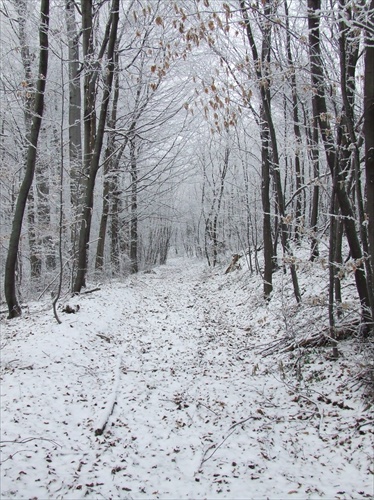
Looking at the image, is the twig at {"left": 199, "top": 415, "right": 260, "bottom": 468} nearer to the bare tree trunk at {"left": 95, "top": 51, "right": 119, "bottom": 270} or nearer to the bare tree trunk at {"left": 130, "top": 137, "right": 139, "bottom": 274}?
the bare tree trunk at {"left": 95, "top": 51, "right": 119, "bottom": 270}

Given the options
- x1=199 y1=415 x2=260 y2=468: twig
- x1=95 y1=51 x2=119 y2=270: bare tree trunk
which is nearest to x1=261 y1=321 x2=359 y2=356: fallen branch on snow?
x1=199 y1=415 x2=260 y2=468: twig

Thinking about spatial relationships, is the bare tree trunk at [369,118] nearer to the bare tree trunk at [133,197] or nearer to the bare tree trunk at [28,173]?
the bare tree trunk at [28,173]

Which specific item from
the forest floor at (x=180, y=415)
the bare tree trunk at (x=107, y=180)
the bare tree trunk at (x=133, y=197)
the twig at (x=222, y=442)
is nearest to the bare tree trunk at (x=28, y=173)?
the forest floor at (x=180, y=415)

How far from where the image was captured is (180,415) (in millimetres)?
3848

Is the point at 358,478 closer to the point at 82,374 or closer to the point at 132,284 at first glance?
the point at 82,374

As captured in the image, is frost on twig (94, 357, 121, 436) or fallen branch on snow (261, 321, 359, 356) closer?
frost on twig (94, 357, 121, 436)

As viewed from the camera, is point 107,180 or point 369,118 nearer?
point 369,118

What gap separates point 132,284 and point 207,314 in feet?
15.5

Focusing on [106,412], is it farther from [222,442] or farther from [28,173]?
[28,173]

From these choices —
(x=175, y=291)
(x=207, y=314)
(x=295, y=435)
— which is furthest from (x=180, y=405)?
(x=175, y=291)

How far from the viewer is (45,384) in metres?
4.11

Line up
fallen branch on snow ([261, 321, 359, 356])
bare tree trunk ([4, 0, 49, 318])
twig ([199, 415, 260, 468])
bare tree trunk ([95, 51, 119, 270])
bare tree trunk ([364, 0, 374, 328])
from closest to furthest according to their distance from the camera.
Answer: bare tree trunk ([364, 0, 374, 328])
twig ([199, 415, 260, 468])
fallen branch on snow ([261, 321, 359, 356])
bare tree trunk ([4, 0, 49, 318])
bare tree trunk ([95, 51, 119, 270])

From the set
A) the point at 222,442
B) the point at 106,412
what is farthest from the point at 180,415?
the point at 106,412

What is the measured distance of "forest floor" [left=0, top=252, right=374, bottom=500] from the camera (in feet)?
8.98
